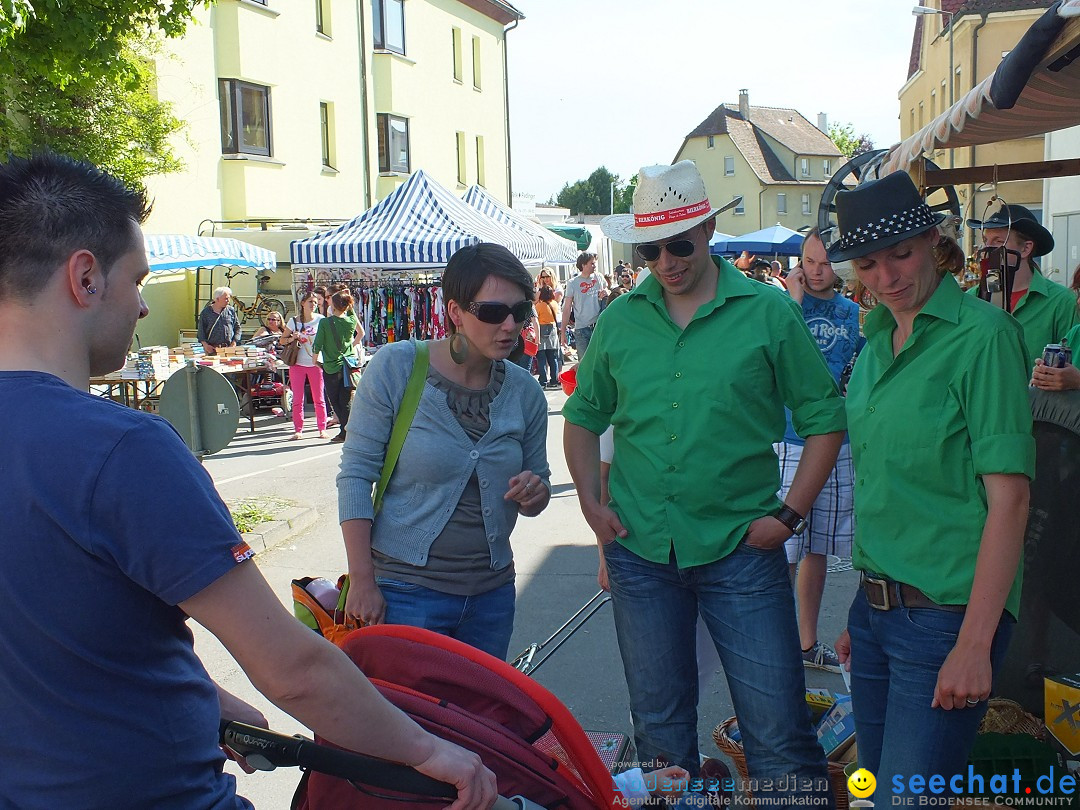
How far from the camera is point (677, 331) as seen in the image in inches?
117

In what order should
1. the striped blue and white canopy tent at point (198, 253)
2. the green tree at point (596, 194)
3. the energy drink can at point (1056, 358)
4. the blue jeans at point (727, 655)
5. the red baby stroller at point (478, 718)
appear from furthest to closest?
the green tree at point (596, 194)
the striped blue and white canopy tent at point (198, 253)
the energy drink can at point (1056, 358)
the blue jeans at point (727, 655)
the red baby stroller at point (478, 718)

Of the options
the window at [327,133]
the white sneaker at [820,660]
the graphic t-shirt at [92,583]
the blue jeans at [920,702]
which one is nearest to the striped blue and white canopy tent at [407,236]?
the window at [327,133]

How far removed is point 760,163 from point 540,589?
222 feet

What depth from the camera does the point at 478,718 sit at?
1922 mm

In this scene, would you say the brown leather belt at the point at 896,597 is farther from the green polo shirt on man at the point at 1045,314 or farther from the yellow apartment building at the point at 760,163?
the yellow apartment building at the point at 760,163

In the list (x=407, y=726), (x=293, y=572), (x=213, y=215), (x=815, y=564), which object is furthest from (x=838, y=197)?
(x=213, y=215)

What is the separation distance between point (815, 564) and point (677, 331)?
252 centimetres

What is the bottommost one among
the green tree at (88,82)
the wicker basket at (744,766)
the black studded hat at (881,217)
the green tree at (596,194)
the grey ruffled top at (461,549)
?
the wicker basket at (744,766)

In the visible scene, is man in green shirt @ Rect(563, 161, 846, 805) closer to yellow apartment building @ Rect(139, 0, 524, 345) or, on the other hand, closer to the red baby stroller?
the red baby stroller

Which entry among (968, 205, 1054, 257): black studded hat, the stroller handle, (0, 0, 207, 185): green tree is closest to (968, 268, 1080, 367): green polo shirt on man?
(968, 205, 1054, 257): black studded hat

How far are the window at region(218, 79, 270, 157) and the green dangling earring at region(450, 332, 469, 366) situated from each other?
1918 cm

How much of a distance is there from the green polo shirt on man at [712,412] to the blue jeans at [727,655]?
9 cm

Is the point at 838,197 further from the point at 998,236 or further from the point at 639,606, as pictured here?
the point at 998,236

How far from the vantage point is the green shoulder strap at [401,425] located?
3.08 meters
